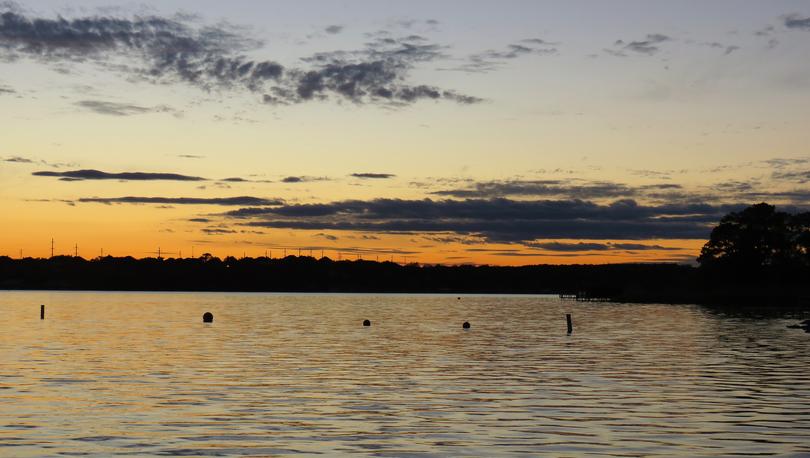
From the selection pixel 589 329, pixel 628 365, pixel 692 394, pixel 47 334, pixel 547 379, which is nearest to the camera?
pixel 692 394

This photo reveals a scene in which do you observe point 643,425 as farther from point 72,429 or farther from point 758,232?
point 758,232

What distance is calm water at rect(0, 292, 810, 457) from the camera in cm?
2633

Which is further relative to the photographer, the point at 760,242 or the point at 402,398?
the point at 760,242

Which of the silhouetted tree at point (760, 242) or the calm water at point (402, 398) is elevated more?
the silhouetted tree at point (760, 242)

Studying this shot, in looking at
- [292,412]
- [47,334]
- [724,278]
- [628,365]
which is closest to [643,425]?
[292,412]

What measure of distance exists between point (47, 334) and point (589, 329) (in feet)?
156

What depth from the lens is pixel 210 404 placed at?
34469mm

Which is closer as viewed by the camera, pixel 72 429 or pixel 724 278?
pixel 72 429

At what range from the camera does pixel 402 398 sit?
36.7 m

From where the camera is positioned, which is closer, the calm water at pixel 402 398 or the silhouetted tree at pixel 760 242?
the calm water at pixel 402 398

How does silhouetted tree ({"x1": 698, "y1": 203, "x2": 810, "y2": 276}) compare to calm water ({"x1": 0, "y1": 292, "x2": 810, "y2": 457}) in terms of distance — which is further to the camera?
silhouetted tree ({"x1": 698, "y1": 203, "x2": 810, "y2": 276})

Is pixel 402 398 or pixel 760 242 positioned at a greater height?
pixel 760 242

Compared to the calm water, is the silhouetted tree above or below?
above

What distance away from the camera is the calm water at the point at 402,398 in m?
26.3
